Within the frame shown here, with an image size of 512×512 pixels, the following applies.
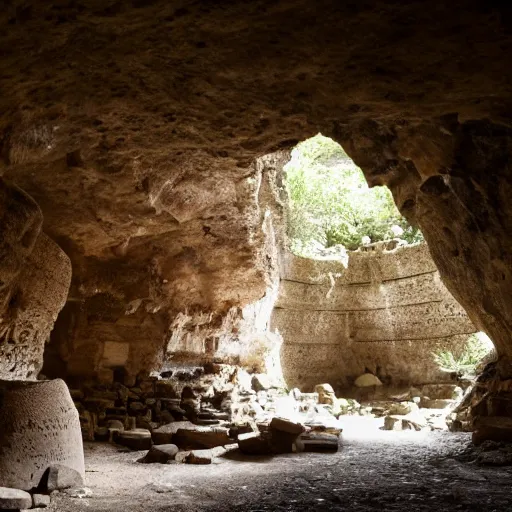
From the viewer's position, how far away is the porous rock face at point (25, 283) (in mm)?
4773

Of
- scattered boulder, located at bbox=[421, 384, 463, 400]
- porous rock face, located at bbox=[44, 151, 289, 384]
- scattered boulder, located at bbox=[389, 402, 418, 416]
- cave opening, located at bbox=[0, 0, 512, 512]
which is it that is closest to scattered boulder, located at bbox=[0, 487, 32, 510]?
cave opening, located at bbox=[0, 0, 512, 512]

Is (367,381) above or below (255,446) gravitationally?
above

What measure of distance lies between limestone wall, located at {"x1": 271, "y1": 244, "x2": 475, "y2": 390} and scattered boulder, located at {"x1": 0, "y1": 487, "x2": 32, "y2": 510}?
34.2 feet

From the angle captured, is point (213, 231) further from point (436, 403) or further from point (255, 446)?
point (436, 403)

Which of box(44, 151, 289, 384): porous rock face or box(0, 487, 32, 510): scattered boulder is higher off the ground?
box(44, 151, 289, 384): porous rock face

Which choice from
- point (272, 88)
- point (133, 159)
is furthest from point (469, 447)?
point (133, 159)

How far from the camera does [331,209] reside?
52.7 ft

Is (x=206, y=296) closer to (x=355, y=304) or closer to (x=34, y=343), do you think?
A: (x=34, y=343)

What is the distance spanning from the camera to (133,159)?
5453 millimetres

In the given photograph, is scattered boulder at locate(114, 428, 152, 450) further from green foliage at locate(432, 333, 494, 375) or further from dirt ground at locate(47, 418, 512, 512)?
green foliage at locate(432, 333, 494, 375)

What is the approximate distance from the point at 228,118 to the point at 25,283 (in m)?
3.18

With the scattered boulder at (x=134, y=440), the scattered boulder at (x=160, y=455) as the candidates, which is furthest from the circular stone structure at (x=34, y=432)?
the scattered boulder at (x=134, y=440)

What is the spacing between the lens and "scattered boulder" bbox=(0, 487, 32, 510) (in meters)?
3.33

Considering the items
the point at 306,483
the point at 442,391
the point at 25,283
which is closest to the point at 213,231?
the point at 25,283
